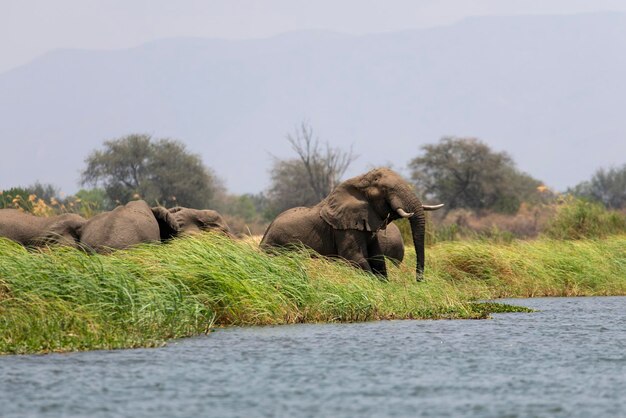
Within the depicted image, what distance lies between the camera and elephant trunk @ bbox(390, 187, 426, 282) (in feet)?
62.8

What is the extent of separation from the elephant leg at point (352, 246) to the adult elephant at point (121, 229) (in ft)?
8.98

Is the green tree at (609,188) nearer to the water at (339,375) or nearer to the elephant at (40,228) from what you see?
the elephant at (40,228)

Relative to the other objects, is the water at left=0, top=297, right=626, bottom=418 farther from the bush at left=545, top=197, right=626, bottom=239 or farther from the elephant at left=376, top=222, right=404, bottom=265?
the bush at left=545, top=197, right=626, bottom=239

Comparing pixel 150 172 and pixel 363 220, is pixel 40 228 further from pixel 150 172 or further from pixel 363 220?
pixel 150 172

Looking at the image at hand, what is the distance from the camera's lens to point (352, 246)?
62.8 feet

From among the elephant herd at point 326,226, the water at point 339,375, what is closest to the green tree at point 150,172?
the elephant herd at point 326,226

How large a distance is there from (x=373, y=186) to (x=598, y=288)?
515 centimetres

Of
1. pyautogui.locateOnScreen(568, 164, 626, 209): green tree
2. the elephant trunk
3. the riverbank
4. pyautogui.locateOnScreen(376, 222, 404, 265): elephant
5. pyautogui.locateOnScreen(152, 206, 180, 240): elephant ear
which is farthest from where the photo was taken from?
pyautogui.locateOnScreen(568, 164, 626, 209): green tree

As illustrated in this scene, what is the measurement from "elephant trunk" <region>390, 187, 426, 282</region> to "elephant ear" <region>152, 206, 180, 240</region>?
353 cm

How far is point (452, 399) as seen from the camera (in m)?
10.0

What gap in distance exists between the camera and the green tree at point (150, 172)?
69.3 meters

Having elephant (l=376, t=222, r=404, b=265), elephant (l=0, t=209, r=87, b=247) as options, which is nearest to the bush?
elephant (l=376, t=222, r=404, b=265)

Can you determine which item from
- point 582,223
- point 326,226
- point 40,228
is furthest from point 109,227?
point 582,223

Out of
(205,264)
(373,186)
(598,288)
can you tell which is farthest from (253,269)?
(598,288)
